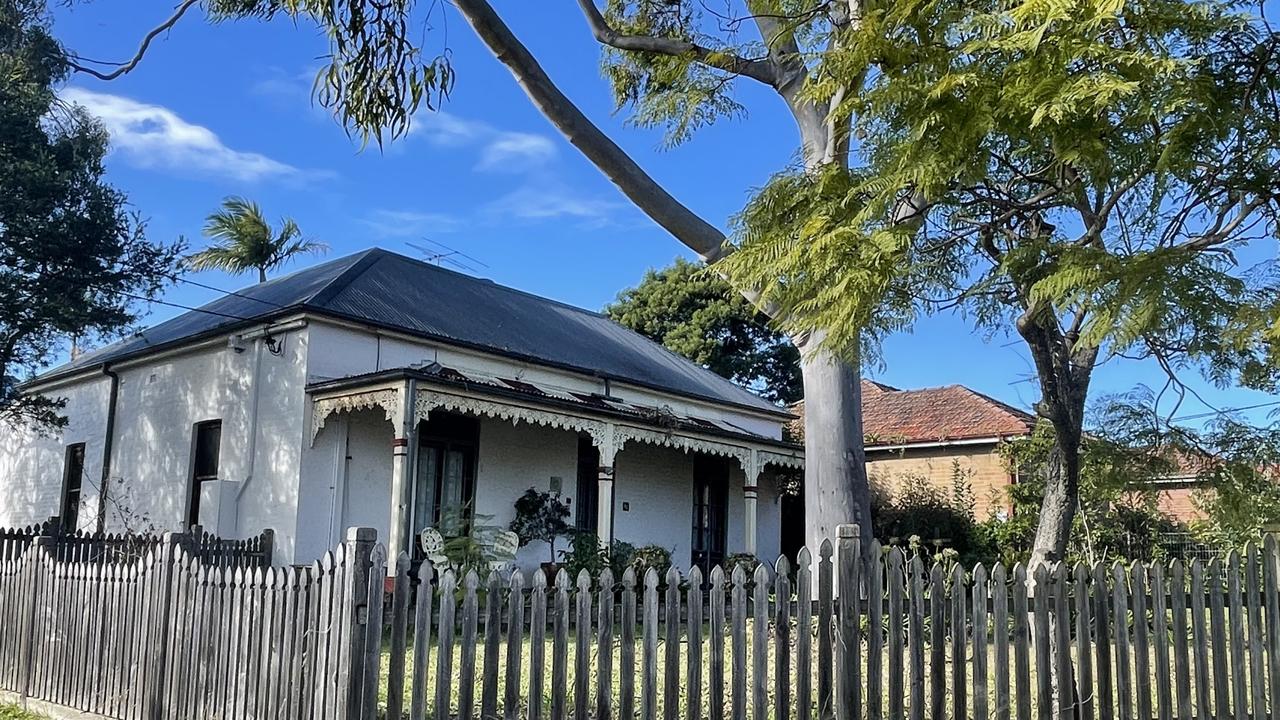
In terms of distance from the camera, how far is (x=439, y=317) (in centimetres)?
1719

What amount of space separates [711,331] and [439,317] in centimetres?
2110

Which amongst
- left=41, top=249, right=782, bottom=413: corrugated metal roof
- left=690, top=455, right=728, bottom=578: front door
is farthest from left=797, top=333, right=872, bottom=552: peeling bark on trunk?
left=690, top=455, right=728, bottom=578: front door

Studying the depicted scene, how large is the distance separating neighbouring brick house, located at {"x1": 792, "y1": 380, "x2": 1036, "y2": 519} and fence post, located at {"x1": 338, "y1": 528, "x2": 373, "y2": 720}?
18.3 m

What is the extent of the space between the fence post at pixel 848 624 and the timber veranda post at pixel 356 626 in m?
2.37

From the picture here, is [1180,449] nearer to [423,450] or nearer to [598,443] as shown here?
[598,443]

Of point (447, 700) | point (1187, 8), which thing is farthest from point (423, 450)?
point (1187, 8)

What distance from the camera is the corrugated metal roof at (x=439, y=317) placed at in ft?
52.6

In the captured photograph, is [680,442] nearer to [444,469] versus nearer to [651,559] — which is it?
[651,559]

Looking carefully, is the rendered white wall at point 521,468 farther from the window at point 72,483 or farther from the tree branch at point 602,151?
the tree branch at point 602,151

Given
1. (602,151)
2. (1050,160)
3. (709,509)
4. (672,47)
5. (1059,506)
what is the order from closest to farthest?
(1050,160), (602,151), (672,47), (1059,506), (709,509)

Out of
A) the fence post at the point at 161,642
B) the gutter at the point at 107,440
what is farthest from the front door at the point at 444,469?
the fence post at the point at 161,642

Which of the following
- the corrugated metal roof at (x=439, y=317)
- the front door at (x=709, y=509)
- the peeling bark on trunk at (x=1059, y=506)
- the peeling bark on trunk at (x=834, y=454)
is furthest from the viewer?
the front door at (x=709, y=509)

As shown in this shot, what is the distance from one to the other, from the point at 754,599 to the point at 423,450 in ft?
36.2

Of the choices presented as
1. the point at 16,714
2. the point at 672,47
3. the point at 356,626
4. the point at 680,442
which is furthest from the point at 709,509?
the point at 356,626
